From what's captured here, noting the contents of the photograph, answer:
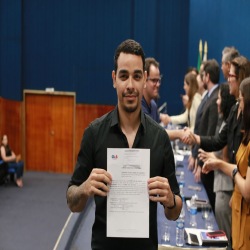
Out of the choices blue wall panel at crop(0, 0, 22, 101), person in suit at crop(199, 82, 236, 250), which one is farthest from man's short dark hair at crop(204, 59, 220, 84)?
blue wall panel at crop(0, 0, 22, 101)

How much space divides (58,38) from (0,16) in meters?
1.58

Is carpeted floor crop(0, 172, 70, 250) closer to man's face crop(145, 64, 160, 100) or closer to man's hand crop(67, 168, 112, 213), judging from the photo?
man's face crop(145, 64, 160, 100)

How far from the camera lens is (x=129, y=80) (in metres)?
1.59

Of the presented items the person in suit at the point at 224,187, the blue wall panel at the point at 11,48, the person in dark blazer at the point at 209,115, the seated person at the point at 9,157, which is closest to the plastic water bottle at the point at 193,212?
the person in suit at the point at 224,187

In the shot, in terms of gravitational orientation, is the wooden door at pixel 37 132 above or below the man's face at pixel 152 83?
below

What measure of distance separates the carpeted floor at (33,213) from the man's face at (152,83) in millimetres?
2925

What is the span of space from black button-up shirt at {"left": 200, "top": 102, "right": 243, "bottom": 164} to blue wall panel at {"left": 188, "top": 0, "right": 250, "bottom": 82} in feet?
8.65

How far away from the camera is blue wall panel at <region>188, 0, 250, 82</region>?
20.1 feet

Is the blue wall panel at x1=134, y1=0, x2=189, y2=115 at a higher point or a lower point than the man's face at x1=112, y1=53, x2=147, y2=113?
higher

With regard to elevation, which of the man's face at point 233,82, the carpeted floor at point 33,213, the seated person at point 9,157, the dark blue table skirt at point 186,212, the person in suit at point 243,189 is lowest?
the carpeted floor at point 33,213

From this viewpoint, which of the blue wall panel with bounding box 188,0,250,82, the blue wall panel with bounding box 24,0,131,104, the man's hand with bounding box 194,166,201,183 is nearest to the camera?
the man's hand with bounding box 194,166,201,183

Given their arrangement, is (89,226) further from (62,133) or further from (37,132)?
(37,132)

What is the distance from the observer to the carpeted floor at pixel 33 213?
18.2ft

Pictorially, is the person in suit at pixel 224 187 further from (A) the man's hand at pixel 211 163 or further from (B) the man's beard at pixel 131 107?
(B) the man's beard at pixel 131 107
